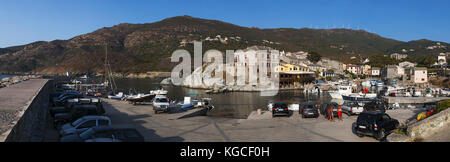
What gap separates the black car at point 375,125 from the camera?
12242 mm

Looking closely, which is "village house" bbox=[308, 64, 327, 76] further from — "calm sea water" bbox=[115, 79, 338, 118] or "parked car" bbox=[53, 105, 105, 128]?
"parked car" bbox=[53, 105, 105, 128]

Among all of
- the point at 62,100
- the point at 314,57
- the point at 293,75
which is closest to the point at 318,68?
the point at 314,57

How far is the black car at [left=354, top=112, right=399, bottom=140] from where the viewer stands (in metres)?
12.2

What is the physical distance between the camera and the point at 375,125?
1223cm

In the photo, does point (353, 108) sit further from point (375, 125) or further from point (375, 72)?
point (375, 72)

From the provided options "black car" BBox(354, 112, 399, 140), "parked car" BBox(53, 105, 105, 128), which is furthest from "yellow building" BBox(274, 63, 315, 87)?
"parked car" BBox(53, 105, 105, 128)

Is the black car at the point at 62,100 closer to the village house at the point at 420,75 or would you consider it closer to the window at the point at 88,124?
the window at the point at 88,124

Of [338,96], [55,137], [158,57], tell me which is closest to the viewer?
[55,137]

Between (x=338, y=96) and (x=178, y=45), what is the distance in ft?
494

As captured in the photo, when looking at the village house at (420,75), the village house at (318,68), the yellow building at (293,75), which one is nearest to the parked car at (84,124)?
the yellow building at (293,75)

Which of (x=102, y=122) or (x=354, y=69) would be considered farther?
(x=354, y=69)
